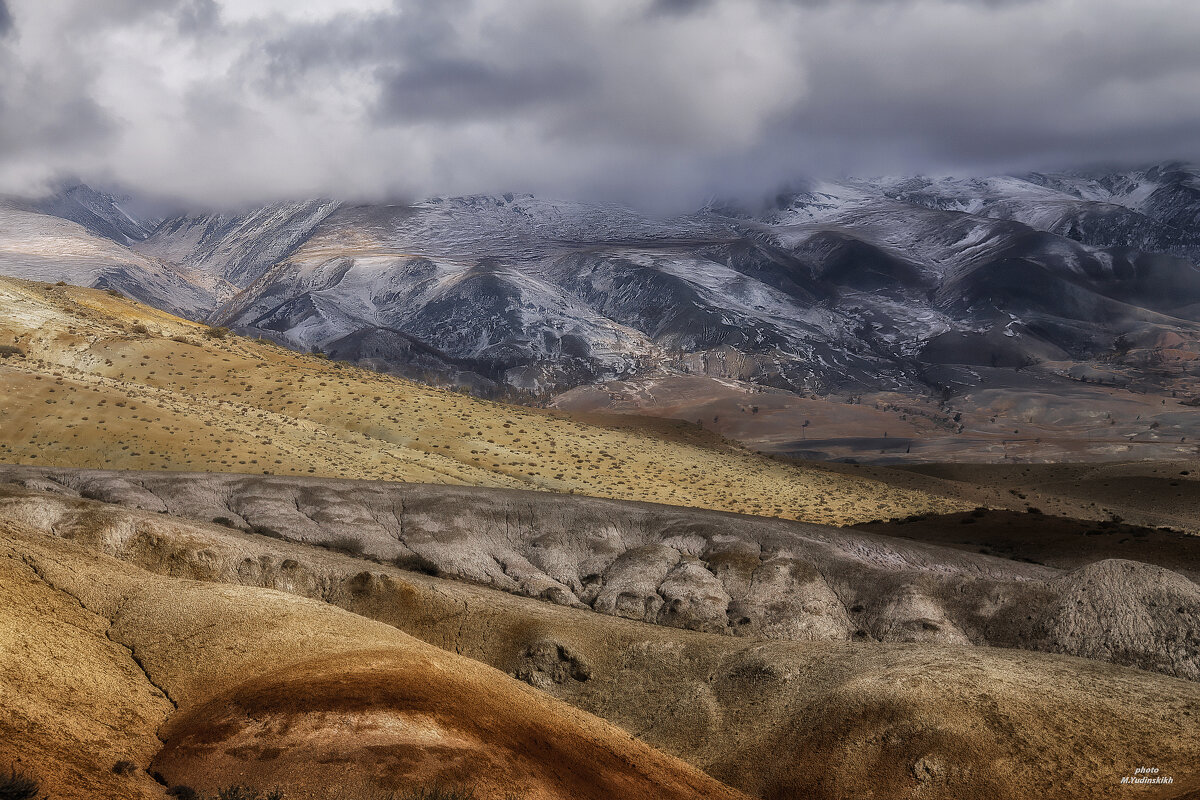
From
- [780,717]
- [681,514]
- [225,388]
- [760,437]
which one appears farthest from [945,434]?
[780,717]

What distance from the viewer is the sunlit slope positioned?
148 ft

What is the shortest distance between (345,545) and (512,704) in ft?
44.4

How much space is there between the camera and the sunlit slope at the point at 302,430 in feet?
A: 148

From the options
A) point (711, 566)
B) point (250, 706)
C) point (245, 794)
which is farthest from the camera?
point (711, 566)

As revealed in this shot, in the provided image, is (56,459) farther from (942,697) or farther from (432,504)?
(942,697)

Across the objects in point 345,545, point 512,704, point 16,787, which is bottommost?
point 512,704

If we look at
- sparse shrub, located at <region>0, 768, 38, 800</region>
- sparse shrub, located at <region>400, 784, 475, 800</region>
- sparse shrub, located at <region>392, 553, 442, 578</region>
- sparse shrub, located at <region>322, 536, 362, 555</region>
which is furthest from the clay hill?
sparse shrub, located at <region>322, 536, 362, 555</region>

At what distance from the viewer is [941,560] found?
28.7 metres

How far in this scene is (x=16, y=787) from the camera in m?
9.19

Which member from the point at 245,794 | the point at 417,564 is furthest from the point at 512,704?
the point at 417,564

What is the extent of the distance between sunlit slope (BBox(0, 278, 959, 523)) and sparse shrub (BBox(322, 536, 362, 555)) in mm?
18554

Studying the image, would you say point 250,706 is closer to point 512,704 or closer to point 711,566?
point 512,704

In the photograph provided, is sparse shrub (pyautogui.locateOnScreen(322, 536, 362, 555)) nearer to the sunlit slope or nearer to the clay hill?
the clay hill

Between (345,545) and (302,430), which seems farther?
(302,430)
